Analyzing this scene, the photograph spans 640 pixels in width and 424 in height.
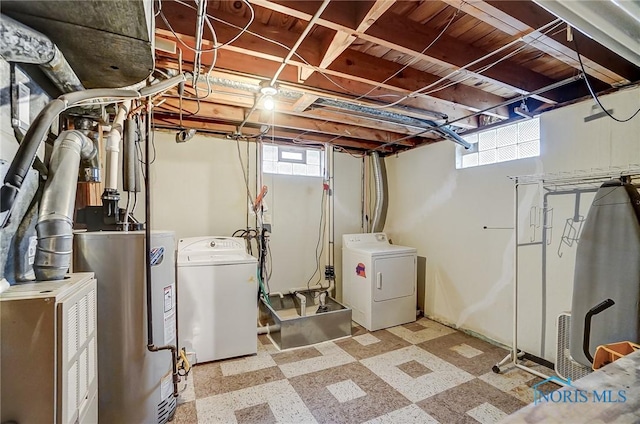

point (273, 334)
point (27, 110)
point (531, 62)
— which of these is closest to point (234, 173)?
point (273, 334)

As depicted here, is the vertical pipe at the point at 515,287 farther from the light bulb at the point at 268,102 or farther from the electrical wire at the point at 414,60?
the light bulb at the point at 268,102

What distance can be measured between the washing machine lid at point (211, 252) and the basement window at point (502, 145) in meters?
2.64

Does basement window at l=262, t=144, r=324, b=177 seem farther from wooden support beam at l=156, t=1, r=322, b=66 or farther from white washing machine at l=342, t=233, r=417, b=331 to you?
wooden support beam at l=156, t=1, r=322, b=66

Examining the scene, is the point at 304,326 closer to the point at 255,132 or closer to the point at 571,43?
the point at 255,132

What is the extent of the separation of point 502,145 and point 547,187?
64 cm

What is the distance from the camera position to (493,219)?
2.92m

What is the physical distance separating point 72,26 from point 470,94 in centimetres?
270

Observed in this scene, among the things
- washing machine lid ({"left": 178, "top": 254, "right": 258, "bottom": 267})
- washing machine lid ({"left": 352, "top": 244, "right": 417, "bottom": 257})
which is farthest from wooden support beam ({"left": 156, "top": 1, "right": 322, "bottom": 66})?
washing machine lid ({"left": 352, "top": 244, "right": 417, "bottom": 257})

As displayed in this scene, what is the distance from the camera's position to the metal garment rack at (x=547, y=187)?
2050 millimetres

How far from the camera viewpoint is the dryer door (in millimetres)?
3314

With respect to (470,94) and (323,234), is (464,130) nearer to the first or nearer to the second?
(470,94)

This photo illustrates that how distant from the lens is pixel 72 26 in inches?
40.5

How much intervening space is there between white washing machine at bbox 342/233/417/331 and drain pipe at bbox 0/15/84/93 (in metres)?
2.93

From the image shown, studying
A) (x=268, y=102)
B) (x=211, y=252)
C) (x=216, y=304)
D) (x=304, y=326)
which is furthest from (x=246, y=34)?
(x=304, y=326)
